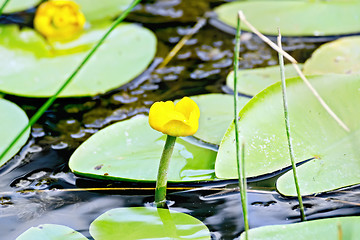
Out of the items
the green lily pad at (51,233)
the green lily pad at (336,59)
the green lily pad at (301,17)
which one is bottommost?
the green lily pad at (51,233)

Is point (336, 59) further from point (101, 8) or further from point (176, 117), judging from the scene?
point (101, 8)

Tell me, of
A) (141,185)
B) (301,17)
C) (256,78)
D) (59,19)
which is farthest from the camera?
(301,17)

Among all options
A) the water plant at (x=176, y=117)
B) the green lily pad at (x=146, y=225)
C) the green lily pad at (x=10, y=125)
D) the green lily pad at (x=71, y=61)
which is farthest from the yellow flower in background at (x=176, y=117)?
the green lily pad at (x=71, y=61)

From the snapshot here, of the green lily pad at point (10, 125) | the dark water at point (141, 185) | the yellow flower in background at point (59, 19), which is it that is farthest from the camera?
the yellow flower in background at point (59, 19)

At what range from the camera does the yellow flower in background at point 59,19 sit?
157 centimetres

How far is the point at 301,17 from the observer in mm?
1714

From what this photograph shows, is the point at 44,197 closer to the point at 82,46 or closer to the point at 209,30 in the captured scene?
the point at 82,46

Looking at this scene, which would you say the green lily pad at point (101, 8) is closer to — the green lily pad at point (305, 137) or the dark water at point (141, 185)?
the dark water at point (141, 185)

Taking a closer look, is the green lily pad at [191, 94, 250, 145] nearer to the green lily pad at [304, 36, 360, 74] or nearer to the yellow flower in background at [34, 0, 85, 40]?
the green lily pad at [304, 36, 360, 74]

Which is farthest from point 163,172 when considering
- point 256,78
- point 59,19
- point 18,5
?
point 18,5

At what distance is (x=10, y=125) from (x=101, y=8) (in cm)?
80

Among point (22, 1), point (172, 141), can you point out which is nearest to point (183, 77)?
point (172, 141)

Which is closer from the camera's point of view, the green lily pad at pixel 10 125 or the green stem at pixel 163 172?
the green stem at pixel 163 172

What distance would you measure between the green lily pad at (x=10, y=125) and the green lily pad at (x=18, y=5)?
651mm
